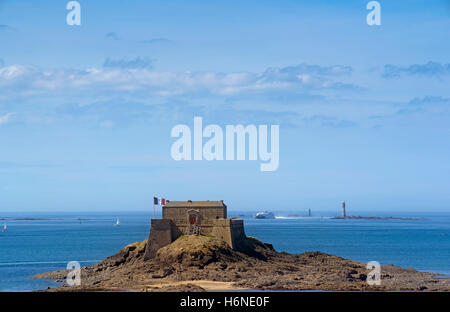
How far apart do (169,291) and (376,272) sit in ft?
86.1

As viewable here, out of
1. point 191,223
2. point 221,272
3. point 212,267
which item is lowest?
point 221,272

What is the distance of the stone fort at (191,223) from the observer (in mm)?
80312

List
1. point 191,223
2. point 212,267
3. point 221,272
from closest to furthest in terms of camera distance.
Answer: point 221,272, point 212,267, point 191,223

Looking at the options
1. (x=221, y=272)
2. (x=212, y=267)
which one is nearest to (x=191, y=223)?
(x=212, y=267)

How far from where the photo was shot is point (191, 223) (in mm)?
81500

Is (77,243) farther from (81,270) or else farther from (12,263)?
(81,270)

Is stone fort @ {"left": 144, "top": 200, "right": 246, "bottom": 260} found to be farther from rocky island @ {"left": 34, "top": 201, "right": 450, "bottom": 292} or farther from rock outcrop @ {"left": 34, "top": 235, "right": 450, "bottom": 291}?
rock outcrop @ {"left": 34, "top": 235, "right": 450, "bottom": 291}

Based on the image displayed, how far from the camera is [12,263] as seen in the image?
10300 centimetres

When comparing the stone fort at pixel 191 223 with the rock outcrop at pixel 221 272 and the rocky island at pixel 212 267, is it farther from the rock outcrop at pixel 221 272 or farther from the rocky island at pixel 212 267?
the rock outcrop at pixel 221 272

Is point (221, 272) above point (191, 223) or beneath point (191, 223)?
beneath

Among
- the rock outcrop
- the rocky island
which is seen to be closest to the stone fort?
the rocky island

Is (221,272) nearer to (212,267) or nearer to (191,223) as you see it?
(212,267)
